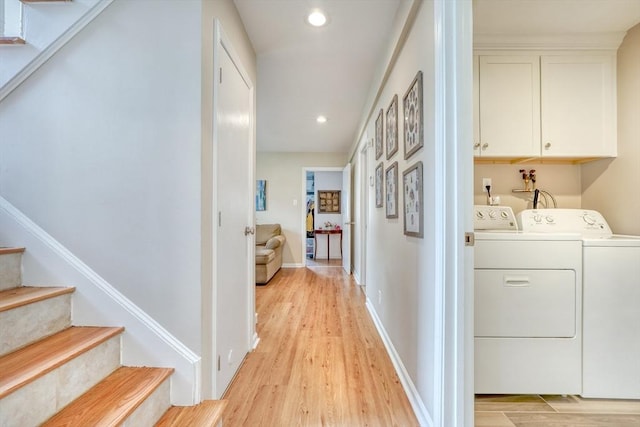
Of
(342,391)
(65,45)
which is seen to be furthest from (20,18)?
(342,391)

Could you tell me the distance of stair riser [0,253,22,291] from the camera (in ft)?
4.20

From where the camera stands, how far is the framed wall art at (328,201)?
7270 millimetres

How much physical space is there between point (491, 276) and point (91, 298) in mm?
2070

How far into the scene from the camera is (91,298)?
1329 mm

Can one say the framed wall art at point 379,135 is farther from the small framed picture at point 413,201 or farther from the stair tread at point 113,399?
the stair tread at point 113,399

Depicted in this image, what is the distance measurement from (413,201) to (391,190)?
59cm

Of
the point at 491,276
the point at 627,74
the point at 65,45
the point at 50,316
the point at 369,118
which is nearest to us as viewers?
the point at 50,316

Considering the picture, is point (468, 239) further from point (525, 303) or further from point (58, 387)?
point (58, 387)

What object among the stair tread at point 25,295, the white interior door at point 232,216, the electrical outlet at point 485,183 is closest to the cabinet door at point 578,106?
the electrical outlet at point 485,183

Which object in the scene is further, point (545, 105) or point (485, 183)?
point (485, 183)

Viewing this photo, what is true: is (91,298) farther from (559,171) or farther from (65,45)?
(559,171)

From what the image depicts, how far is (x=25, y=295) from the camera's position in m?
1.19

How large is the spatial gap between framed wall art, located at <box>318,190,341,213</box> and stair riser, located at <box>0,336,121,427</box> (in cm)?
611

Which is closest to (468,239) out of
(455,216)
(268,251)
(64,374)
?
(455,216)
